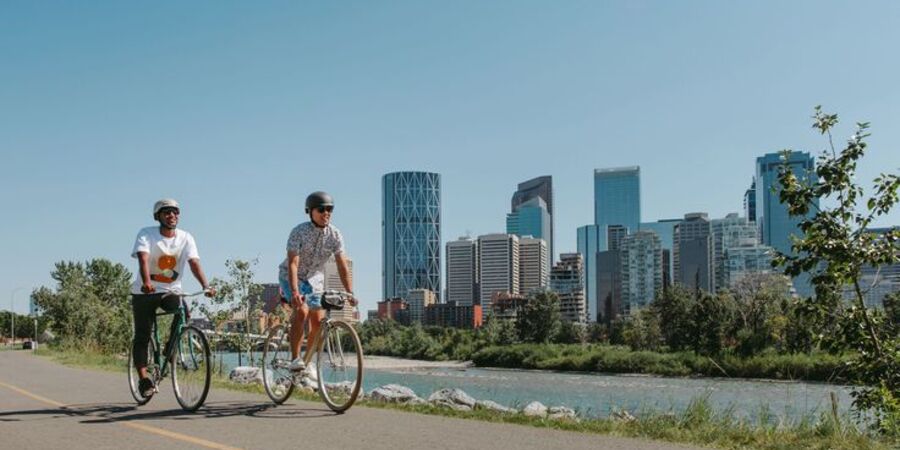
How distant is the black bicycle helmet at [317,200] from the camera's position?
793cm

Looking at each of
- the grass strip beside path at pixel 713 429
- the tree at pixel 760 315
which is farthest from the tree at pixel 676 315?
the grass strip beside path at pixel 713 429

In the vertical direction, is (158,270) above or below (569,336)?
above

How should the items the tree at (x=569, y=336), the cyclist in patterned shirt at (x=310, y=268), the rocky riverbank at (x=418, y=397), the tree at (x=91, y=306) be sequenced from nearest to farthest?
the cyclist in patterned shirt at (x=310, y=268) → the rocky riverbank at (x=418, y=397) → the tree at (x=91, y=306) → the tree at (x=569, y=336)

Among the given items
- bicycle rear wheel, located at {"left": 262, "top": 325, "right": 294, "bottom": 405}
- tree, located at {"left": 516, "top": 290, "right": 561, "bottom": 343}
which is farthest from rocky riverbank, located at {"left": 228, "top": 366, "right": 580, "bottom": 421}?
tree, located at {"left": 516, "top": 290, "right": 561, "bottom": 343}

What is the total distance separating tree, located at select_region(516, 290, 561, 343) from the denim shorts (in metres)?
99.9

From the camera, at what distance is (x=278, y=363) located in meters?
8.13

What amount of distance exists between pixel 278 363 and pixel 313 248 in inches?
46.8

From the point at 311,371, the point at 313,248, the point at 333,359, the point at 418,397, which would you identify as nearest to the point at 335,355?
the point at 333,359

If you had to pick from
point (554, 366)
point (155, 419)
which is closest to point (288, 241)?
point (155, 419)

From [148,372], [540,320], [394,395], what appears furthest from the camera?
[540,320]

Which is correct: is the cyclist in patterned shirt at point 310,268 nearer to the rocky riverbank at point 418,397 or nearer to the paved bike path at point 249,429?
the paved bike path at point 249,429

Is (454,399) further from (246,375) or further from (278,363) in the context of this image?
(278,363)

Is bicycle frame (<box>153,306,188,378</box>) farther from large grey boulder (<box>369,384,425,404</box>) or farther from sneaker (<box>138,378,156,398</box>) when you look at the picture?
large grey boulder (<box>369,384,425,404</box>)

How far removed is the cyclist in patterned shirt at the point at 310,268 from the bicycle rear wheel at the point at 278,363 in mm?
214
